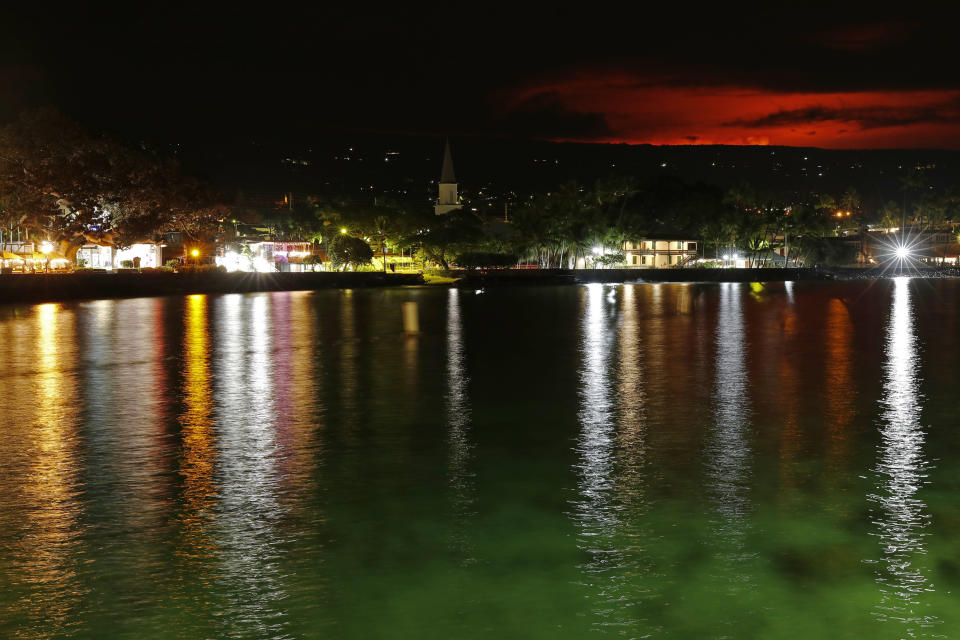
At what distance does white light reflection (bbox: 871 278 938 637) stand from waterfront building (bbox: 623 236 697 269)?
426ft

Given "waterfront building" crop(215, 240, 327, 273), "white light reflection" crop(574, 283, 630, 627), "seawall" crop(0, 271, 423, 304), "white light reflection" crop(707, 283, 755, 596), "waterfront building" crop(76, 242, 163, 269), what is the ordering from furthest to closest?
1. "waterfront building" crop(215, 240, 327, 273)
2. "waterfront building" crop(76, 242, 163, 269)
3. "seawall" crop(0, 271, 423, 304)
4. "white light reflection" crop(707, 283, 755, 596)
5. "white light reflection" crop(574, 283, 630, 627)

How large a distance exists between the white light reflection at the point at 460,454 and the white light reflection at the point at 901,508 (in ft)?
14.6

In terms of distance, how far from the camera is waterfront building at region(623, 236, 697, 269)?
155 metres

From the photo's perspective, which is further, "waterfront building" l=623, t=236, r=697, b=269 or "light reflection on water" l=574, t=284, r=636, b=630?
"waterfront building" l=623, t=236, r=697, b=269

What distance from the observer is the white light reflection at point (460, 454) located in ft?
39.4

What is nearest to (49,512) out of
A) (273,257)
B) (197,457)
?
(197,457)

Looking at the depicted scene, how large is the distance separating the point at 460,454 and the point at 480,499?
3.13 m

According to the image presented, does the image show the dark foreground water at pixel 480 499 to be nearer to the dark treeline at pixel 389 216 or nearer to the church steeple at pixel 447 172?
the dark treeline at pixel 389 216

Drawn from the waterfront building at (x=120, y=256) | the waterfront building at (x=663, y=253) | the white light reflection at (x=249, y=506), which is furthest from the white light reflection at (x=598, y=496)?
the waterfront building at (x=663, y=253)

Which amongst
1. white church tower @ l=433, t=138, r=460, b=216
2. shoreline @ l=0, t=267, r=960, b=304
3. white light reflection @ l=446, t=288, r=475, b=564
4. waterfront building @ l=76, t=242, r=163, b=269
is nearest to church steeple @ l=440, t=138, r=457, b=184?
white church tower @ l=433, t=138, r=460, b=216

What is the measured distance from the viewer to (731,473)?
1498 centimetres

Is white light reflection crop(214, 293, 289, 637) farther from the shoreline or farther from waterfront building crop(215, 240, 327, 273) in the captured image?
waterfront building crop(215, 240, 327, 273)

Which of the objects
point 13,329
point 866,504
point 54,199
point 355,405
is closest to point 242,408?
point 355,405

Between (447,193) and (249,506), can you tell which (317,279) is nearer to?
(447,193)
